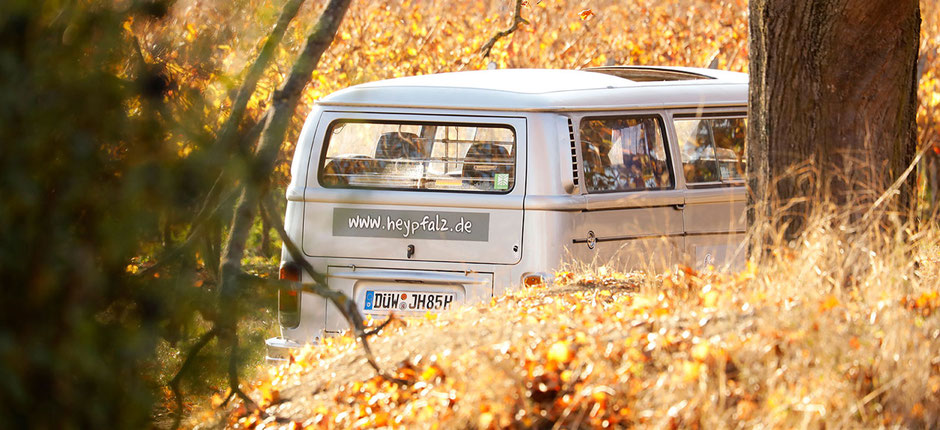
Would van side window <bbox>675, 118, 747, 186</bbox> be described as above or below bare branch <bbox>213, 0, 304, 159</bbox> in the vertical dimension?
below

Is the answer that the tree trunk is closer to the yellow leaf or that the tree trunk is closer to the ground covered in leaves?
the ground covered in leaves

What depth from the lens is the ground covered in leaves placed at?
383cm

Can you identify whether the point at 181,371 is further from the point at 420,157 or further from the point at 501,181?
the point at 420,157

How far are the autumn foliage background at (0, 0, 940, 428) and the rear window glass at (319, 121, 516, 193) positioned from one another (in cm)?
104

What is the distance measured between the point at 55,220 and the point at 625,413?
2.12 metres

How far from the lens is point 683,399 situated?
12.6 ft

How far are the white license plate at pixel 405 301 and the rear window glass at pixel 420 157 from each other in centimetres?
71

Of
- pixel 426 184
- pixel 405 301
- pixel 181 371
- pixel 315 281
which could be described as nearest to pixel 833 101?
pixel 426 184

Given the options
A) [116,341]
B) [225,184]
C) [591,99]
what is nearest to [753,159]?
[591,99]

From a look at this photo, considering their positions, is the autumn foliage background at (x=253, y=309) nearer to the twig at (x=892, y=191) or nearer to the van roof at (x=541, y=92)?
the twig at (x=892, y=191)

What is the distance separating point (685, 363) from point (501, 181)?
3.38 m

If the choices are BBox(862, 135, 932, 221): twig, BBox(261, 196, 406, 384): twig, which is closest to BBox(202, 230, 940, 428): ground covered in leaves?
BBox(862, 135, 932, 221): twig

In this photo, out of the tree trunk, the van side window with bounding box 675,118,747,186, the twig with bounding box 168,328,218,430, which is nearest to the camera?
the twig with bounding box 168,328,218,430

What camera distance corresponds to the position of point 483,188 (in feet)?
23.6
